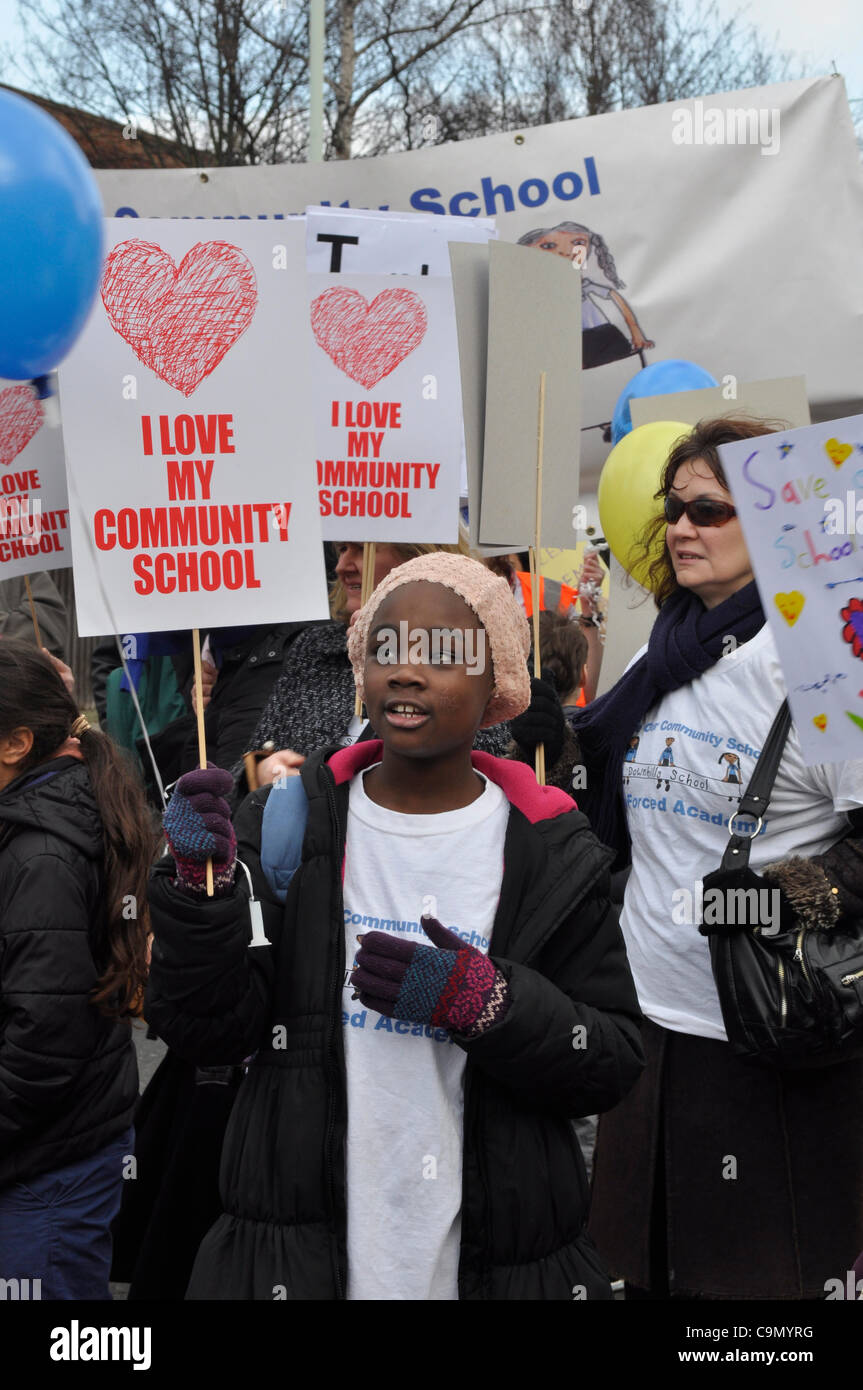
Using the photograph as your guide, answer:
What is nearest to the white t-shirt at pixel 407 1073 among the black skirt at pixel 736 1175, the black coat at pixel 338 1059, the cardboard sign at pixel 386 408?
the black coat at pixel 338 1059

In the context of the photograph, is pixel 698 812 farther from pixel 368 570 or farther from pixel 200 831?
pixel 200 831

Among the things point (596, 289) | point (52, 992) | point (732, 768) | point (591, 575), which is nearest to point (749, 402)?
point (732, 768)

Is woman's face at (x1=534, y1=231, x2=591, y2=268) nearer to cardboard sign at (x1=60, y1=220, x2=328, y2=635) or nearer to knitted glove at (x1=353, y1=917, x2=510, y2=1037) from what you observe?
cardboard sign at (x1=60, y1=220, x2=328, y2=635)

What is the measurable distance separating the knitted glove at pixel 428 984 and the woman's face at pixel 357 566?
164cm

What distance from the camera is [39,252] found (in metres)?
2.56

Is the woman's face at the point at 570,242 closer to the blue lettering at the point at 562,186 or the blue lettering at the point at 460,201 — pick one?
the blue lettering at the point at 562,186

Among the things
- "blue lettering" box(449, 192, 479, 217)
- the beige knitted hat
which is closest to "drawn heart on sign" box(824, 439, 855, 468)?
the beige knitted hat

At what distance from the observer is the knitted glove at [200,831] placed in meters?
1.90

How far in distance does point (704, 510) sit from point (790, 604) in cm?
55

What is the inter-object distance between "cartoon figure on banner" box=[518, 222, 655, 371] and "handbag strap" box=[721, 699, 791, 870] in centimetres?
404

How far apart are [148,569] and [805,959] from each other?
1.40 metres

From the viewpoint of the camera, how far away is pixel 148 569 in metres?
2.49

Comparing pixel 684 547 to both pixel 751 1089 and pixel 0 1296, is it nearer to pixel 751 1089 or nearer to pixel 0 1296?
pixel 751 1089

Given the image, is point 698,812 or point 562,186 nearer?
point 698,812
